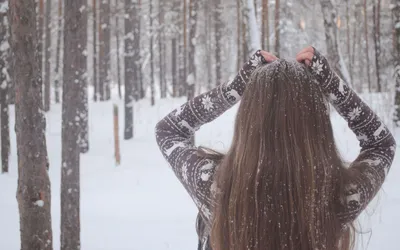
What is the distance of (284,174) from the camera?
1307 millimetres

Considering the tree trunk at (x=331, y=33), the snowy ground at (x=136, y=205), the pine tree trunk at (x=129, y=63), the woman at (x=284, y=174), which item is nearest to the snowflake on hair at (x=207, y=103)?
the woman at (x=284, y=174)

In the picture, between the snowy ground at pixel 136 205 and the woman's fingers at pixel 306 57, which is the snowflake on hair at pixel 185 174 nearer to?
the woman's fingers at pixel 306 57

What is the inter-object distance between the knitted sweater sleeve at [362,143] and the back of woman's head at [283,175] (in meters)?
0.07

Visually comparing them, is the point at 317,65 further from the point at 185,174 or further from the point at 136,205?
the point at 136,205

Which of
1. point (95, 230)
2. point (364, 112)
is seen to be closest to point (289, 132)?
point (364, 112)

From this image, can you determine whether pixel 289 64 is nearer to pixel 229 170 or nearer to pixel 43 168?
pixel 229 170

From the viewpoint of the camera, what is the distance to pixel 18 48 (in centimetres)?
385

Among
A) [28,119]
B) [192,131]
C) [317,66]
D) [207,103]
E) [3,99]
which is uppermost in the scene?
[317,66]

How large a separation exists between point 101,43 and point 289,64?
966 inches

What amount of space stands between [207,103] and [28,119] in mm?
2808

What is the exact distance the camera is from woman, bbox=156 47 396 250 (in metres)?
1.32

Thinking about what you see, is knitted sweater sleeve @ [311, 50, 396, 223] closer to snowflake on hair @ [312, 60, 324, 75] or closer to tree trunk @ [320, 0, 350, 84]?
snowflake on hair @ [312, 60, 324, 75]

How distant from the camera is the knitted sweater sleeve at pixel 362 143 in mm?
1389

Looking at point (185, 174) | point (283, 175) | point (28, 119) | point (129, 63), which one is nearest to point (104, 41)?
point (129, 63)
